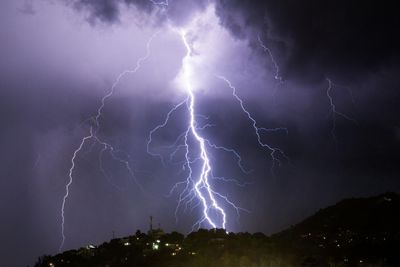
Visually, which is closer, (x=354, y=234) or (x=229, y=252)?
(x=229, y=252)

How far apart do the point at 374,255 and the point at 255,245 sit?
37.1 feet

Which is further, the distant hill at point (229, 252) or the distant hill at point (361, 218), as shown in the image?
the distant hill at point (361, 218)

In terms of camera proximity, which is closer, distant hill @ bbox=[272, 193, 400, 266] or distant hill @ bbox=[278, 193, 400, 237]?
distant hill @ bbox=[272, 193, 400, 266]

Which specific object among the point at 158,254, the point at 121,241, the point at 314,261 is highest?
the point at 121,241

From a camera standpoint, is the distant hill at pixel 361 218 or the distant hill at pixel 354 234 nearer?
the distant hill at pixel 354 234

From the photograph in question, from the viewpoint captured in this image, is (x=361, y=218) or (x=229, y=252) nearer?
(x=229, y=252)

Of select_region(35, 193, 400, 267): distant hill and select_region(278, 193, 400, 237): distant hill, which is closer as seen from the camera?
select_region(35, 193, 400, 267): distant hill

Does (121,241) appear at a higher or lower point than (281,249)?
higher

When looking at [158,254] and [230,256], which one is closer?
[230,256]

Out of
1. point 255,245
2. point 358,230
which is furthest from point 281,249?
point 358,230

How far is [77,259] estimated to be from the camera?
60.6 m

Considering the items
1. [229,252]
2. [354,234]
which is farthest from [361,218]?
[229,252]

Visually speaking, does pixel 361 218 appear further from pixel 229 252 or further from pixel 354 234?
pixel 229 252

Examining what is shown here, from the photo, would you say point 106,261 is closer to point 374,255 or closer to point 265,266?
point 265,266
